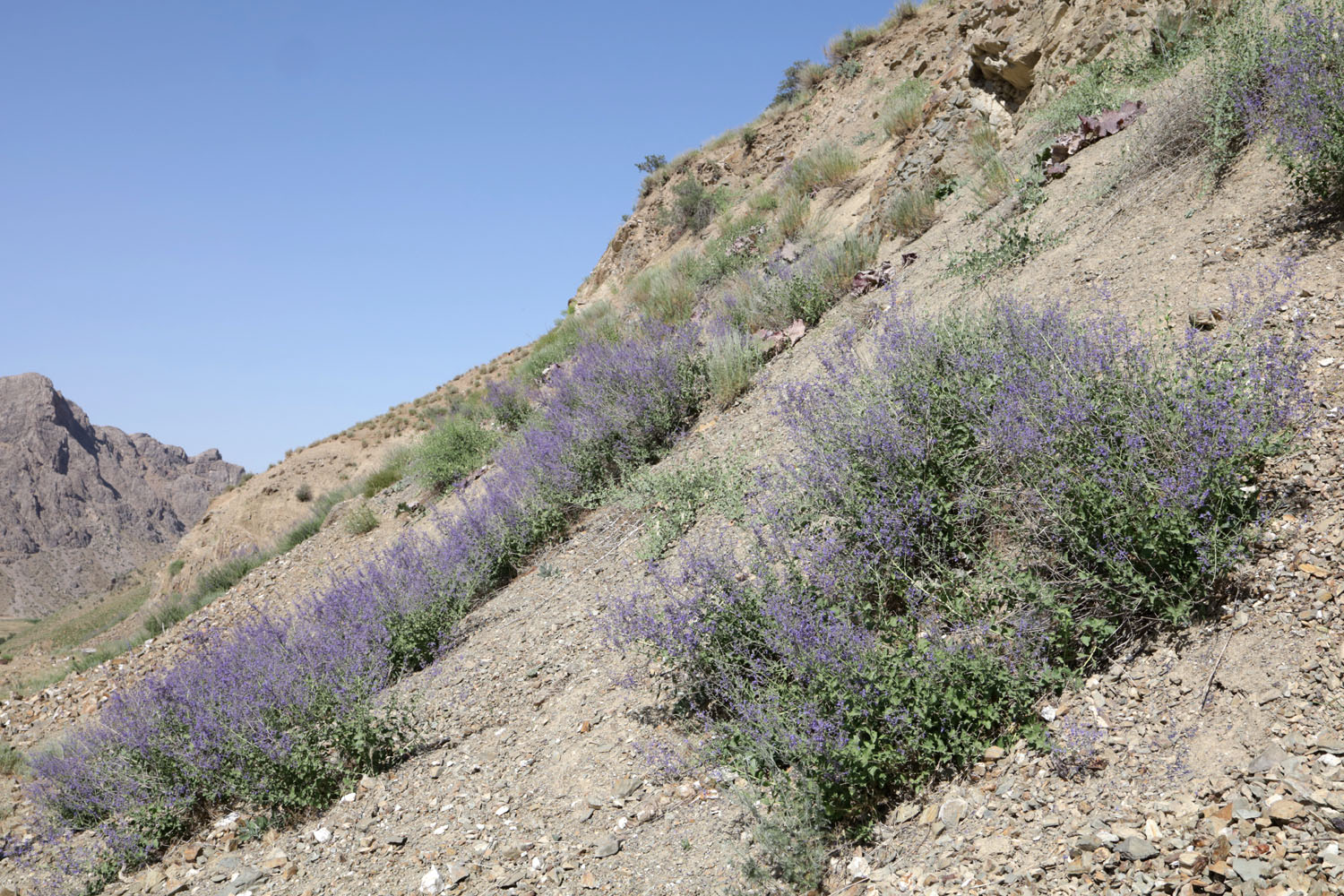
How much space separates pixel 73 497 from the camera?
183ft

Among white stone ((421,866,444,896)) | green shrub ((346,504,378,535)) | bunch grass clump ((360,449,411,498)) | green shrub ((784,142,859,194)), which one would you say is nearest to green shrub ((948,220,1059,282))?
white stone ((421,866,444,896))

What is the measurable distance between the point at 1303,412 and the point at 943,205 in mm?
6426

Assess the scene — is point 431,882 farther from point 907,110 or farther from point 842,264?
point 907,110

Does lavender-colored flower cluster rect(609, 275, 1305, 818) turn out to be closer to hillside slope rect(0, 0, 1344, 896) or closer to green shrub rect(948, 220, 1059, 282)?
hillside slope rect(0, 0, 1344, 896)

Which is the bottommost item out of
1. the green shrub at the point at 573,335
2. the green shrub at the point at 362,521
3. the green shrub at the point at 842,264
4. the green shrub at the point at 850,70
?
the green shrub at the point at 842,264

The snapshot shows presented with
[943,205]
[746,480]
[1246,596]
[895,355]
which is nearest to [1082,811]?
[1246,596]

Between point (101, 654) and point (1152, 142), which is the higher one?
point (101, 654)

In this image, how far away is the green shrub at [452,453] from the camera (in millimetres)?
11133

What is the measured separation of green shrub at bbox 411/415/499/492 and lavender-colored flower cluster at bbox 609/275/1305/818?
7.46 metres

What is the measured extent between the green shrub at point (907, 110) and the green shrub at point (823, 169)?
0.78 m

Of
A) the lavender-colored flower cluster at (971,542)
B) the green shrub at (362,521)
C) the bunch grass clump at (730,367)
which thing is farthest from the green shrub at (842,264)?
the green shrub at (362,521)

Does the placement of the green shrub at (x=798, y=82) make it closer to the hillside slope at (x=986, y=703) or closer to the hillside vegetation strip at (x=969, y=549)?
the hillside slope at (x=986, y=703)

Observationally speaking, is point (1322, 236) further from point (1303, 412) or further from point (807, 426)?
point (807, 426)

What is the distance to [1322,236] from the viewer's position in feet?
13.7
